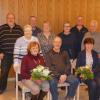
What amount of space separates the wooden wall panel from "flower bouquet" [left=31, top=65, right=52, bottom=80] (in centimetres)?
221

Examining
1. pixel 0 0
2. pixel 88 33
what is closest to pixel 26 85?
pixel 88 33

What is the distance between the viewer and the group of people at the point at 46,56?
14.4 feet

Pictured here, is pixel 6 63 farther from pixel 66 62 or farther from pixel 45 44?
pixel 66 62

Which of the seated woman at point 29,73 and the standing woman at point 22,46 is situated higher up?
the standing woman at point 22,46

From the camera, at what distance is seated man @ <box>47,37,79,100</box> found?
14.8 ft

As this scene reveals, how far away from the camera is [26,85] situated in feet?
14.3

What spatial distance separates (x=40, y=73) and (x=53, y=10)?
2.60 metres

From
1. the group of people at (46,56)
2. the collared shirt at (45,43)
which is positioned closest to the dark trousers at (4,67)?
the group of people at (46,56)

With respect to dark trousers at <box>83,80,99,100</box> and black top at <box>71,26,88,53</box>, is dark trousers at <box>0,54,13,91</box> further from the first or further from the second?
dark trousers at <box>83,80,99,100</box>

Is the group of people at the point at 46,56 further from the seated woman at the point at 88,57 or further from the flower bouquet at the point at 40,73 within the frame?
the flower bouquet at the point at 40,73

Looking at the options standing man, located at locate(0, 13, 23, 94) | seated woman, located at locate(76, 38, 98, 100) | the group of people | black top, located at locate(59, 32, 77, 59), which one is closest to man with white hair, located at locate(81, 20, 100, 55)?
the group of people

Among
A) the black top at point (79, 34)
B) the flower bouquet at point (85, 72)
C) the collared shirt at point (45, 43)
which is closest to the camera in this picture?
the flower bouquet at point (85, 72)

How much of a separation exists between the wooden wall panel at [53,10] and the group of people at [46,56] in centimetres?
64

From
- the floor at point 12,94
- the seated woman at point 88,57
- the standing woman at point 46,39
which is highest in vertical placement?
the standing woman at point 46,39
